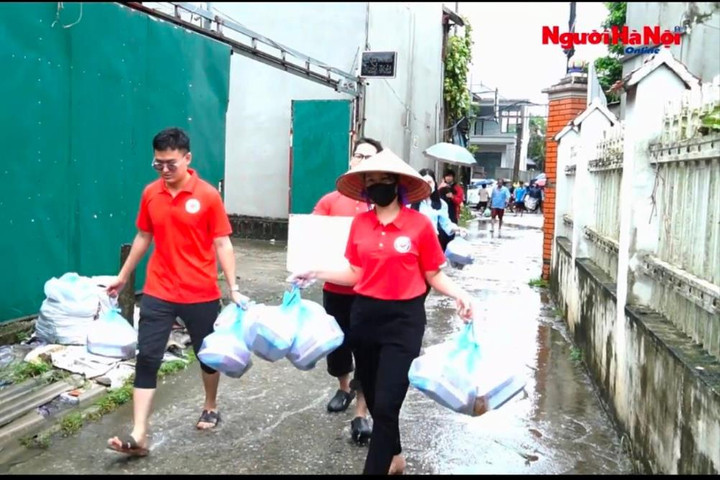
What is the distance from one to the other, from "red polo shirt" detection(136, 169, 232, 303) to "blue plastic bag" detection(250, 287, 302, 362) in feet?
1.87

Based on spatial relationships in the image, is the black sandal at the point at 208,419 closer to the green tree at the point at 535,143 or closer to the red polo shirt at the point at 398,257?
the red polo shirt at the point at 398,257

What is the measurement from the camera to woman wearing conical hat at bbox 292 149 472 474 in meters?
3.12

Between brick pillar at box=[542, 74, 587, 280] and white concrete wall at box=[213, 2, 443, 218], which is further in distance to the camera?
white concrete wall at box=[213, 2, 443, 218]

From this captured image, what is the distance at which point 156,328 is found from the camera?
3.68 meters

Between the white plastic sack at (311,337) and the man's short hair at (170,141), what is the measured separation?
1.12 m

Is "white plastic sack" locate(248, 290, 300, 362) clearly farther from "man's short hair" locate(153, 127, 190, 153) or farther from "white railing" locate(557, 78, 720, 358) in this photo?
"white railing" locate(557, 78, 720, 358)

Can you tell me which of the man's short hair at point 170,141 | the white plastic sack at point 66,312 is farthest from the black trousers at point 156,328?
the white plastic sack at point 66,312

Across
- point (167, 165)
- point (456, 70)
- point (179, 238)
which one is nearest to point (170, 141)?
point (167, 165)

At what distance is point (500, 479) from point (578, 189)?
13.6 ft

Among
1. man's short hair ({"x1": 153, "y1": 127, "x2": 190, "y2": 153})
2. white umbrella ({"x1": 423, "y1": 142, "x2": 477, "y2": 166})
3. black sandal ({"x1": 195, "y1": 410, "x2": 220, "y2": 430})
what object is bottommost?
black sandal ({"x1": 195, "y1": 410, "x2": 220, "y2": 430})

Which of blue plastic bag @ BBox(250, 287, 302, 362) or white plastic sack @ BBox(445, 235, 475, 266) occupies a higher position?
white plastic sack @ BBox(445, 235, 475, 266)

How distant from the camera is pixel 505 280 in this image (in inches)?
402

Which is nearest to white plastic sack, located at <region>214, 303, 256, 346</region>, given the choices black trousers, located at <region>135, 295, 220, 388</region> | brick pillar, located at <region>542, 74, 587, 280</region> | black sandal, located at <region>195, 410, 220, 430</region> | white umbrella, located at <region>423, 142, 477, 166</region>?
black trousers, located at <region>135, 295, 220, 388</region>

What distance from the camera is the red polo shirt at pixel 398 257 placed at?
3.17 metres
